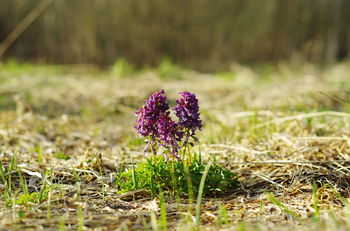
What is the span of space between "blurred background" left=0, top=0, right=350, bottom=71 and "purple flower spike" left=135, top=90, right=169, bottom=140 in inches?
233

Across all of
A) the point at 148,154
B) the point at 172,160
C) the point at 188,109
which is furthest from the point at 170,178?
the point at 148,154

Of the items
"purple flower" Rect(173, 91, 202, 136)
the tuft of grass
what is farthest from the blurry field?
"purple flower" Rect(173, 91, 202, 136)

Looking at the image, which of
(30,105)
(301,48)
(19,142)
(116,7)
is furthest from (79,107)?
(301,48)

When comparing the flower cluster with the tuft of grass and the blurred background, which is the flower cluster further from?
the blurred background

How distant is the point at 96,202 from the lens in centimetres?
204

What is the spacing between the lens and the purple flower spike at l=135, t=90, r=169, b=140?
1991mm

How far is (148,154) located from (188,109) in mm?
1018

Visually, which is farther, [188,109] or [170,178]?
[170,178]

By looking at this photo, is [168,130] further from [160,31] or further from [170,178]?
[160,31]

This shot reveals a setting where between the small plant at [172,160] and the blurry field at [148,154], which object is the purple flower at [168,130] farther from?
the blurry field at [148,154]

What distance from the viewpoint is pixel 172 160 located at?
2.07 meters

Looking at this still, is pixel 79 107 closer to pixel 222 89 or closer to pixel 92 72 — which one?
pixel 222 89

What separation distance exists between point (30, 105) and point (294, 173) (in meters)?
3.01

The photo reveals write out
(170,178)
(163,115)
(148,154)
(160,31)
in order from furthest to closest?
1. (160,31)
2. (148,154)
3. (170,178)
4. (163,115)
